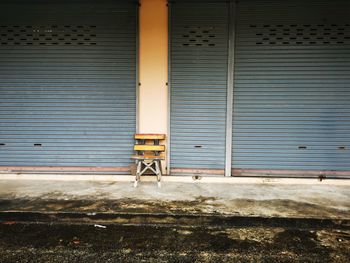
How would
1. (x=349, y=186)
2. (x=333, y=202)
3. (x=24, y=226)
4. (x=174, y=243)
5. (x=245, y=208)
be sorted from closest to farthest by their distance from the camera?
(x=174, y=243) → (x=24, y=226) → (x=245, y=208) → (x=333, y=202) → (x=349, y=186)

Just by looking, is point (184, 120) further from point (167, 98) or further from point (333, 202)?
point (333, 202)

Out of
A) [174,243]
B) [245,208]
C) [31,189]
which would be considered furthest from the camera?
[31,189]

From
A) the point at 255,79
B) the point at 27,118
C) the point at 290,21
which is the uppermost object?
the point at 290,21

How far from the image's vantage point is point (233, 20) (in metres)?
6.39

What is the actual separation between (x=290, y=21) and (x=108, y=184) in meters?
5.02

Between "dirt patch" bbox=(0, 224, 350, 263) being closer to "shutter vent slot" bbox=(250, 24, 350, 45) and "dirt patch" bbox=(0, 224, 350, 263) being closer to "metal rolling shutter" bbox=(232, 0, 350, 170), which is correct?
"metal rolling shutter" bbox=(232, 0, 350, 170)

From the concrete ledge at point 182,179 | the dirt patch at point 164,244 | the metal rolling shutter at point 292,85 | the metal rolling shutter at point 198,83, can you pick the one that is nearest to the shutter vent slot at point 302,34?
the metal rolling shutter at point 292,85

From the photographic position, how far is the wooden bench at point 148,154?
239 inches

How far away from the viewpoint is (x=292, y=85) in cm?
643

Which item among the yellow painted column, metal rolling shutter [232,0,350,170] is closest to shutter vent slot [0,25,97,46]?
the yellow painted column

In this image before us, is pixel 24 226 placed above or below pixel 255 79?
below

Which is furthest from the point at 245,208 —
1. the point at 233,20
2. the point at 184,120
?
the point at 233,20

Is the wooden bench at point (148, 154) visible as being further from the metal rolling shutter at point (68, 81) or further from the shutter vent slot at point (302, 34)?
the shutter vent slot at point (302, 34)

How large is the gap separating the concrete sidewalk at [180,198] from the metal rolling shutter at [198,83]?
70 centimetres
